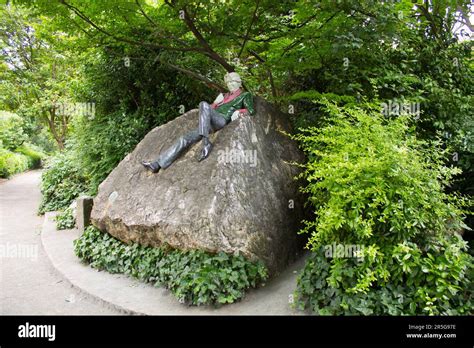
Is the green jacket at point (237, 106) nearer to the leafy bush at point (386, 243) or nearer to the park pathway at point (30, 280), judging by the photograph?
the leafy bush at point (386, 243)

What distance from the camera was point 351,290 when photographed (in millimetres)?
3369

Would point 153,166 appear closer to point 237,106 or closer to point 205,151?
point 205,151

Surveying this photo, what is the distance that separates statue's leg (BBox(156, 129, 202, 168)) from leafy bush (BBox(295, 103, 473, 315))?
2.17 metres

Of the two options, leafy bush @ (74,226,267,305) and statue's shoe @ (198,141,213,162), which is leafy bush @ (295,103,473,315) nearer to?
leafy bush @ (74,226,267,305)

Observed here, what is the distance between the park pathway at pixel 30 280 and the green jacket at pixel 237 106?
3140mm

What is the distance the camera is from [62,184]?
10289 millimetres

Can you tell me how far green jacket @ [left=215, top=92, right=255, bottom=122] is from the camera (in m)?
5.42

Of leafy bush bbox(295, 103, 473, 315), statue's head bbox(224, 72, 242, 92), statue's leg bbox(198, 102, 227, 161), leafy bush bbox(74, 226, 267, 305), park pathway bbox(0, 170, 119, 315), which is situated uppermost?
statue's head bbox(224, 72, 242, 92)

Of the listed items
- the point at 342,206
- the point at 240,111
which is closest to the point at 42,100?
the point at 240,111


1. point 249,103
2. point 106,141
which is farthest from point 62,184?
point 249,103

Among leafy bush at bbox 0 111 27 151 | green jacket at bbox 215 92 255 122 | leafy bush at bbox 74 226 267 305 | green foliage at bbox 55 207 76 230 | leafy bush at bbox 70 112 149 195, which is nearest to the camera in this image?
leafy bush at bbox 74 226 267 305

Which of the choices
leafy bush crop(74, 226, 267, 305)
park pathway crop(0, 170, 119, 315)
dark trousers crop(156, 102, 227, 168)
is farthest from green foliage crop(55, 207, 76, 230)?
dark trousers crop(156, 102, 227, 168)

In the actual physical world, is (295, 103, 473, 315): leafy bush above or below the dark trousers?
below

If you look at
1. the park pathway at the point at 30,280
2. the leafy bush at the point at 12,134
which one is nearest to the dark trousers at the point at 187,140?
the park pathway at the point at 30,280
